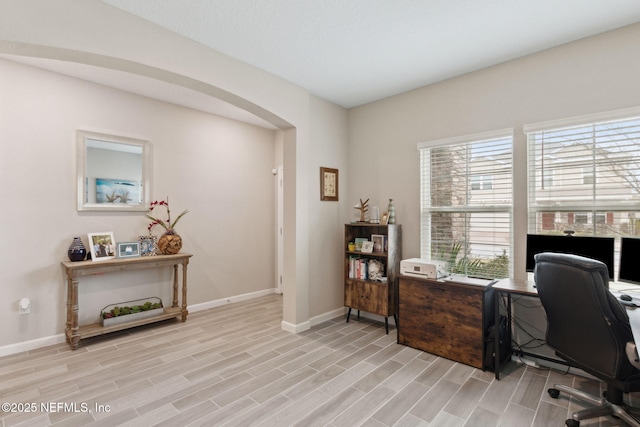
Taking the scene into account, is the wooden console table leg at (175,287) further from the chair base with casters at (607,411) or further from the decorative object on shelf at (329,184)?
the chair base with casters at (607,411)

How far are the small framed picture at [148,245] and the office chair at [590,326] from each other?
401 centimetres

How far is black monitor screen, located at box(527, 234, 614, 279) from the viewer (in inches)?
92.0

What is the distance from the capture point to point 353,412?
2127mm

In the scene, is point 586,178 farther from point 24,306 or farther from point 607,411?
point 24,306

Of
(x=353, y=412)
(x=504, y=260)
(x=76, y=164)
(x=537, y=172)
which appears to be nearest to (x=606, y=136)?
(x=537, y=172)

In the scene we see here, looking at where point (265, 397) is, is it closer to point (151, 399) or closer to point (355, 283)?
point (151, 399)

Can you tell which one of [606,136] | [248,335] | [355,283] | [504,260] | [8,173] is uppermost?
[606,136]

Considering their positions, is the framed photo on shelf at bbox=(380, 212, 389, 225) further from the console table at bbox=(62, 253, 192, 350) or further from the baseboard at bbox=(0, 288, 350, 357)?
the console table at bbox=(62, 253, 192, 350)

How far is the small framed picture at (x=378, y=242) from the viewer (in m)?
3.71

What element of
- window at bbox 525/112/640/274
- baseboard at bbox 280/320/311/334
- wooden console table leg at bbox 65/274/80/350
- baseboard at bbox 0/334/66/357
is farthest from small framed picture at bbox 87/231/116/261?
window at bbox 525/112/640/274

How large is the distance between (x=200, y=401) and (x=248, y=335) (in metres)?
1.25

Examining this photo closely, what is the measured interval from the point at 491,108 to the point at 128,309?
4526 millimetres

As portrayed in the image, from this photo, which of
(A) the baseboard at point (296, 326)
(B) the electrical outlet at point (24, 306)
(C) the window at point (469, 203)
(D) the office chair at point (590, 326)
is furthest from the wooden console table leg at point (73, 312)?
(D) the office chair at point (590, 326)

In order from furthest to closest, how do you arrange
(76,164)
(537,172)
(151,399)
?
(76,164), (537,172), (151,399)
